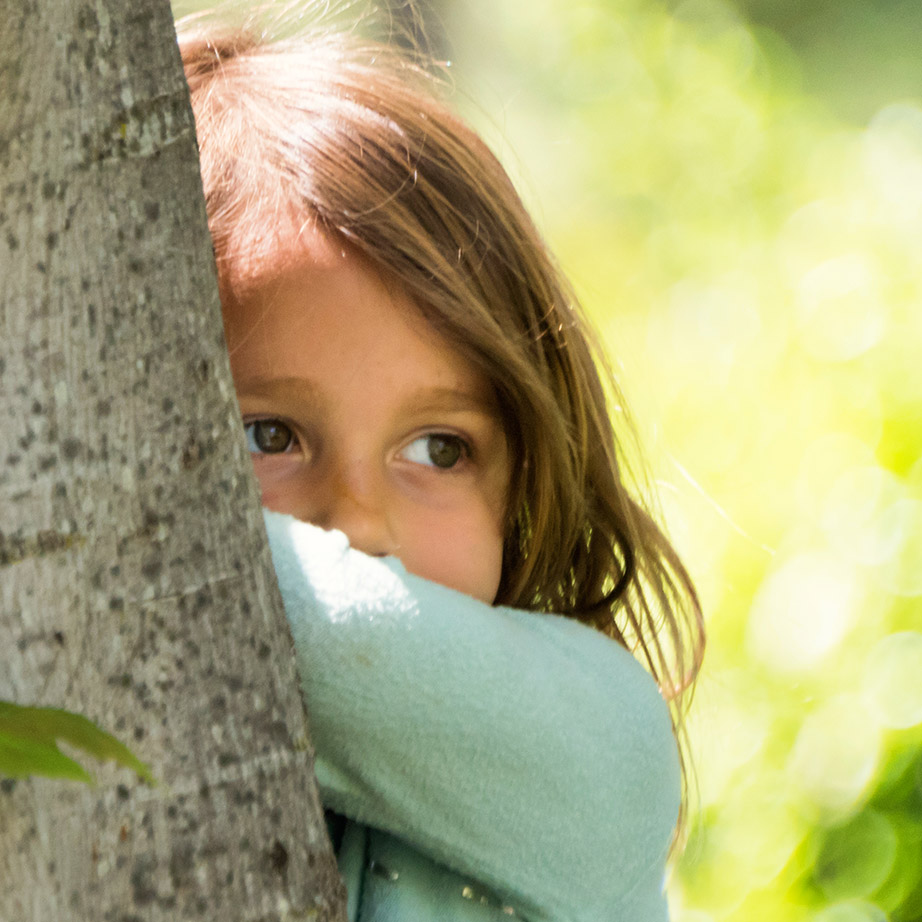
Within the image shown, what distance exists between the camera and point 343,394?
2.77 ft

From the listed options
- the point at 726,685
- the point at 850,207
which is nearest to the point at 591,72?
the point at 850,207

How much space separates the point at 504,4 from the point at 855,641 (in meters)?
3.00

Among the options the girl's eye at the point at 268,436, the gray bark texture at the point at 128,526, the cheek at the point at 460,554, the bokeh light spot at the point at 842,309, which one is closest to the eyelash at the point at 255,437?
the girl's eye at the point at 268,436

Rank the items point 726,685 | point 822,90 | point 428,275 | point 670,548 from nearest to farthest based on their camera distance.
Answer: point 428,275
point 670,548
point 726,685
point 822,90

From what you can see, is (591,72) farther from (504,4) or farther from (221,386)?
(221,386)

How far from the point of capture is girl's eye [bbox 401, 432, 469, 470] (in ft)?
3.04

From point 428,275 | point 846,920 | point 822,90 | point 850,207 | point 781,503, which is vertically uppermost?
point 822,90

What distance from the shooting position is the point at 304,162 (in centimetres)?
92

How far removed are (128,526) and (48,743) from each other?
0.11 m

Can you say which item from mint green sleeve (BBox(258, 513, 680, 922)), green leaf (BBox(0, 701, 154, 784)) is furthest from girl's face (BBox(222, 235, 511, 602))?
green leaf (BBox(0, 701, 154, 784))

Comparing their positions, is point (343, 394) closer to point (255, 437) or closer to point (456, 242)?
point (255, 437)

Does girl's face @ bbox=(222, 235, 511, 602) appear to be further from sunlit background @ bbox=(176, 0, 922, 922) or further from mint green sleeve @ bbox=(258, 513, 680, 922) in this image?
sunlit background @ bbox=(176, 0, 922, 922)

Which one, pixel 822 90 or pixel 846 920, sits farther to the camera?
pixel 822 90

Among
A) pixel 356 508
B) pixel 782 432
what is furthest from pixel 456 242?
pixel 782 432
